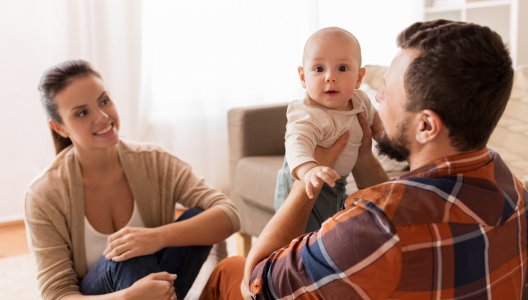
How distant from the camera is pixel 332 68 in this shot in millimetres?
1265

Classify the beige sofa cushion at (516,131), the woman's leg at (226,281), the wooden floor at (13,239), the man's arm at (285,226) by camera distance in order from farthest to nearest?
the wooden floor at (13,239)
the beige sofa cushion at (516,131)
the woman's leg at (226,281)
the man's arm at (285,226)

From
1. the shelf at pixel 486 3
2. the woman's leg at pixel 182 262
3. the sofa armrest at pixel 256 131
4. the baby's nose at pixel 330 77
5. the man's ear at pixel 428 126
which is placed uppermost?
the shelf at pixel 486 3

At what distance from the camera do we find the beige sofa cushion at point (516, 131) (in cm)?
194

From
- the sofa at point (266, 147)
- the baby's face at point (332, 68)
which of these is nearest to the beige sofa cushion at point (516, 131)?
the sofa at point (266, 147)

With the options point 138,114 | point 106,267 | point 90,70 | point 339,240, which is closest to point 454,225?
point 339,240

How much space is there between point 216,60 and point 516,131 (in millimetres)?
2098

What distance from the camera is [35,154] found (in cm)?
302

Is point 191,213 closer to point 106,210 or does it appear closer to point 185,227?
point 185,227

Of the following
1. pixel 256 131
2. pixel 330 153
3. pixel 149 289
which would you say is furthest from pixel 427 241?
pixel 256 131

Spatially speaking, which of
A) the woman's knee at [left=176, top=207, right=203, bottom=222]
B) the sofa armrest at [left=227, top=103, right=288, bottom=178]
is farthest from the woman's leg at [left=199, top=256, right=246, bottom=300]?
the sofa armrest at [left=227, top=103, right=288, bottom=178]

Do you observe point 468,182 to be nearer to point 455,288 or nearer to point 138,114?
point 455,288

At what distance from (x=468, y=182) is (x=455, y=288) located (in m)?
0.19

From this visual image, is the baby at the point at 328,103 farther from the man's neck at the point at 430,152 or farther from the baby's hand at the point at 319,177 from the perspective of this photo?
the man's neck at the point at 430,152

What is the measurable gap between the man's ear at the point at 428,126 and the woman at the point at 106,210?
3.08 ft
